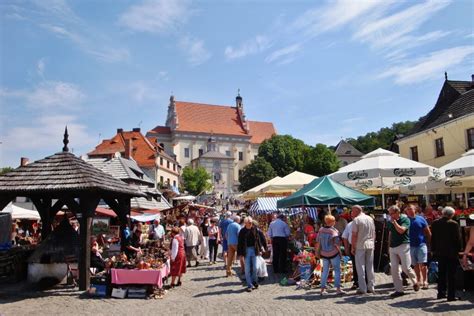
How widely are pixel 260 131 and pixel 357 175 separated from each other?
9679cm

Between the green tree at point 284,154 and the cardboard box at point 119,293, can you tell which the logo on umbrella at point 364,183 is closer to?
the cardboard box at point 119,293

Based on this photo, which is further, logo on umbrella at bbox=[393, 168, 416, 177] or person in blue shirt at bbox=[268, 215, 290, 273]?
person in blue shirt at bbox=[268, 215, 290, 273]

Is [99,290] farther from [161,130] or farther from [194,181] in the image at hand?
[161,130]

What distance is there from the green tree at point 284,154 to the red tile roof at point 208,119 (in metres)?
24.0

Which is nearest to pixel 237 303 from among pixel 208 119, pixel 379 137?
pixel 208 119

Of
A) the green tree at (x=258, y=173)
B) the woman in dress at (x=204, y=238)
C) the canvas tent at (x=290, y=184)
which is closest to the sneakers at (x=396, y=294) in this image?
the canvas tent at (x=290, y=184)

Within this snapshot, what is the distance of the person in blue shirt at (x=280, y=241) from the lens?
496 inches

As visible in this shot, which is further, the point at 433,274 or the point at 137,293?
the point at 433,274

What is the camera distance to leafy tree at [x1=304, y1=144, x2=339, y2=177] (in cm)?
7138

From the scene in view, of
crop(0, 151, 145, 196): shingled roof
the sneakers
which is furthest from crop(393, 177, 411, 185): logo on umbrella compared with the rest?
crop(0, 151, 145, 196): shingled roof

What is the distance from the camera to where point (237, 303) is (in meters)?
8.60

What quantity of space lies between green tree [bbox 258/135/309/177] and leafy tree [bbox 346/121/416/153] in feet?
82.3

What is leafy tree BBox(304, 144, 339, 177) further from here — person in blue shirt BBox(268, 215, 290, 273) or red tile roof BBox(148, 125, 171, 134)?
person in blue shirt BBox(268, 215, 290, 273)

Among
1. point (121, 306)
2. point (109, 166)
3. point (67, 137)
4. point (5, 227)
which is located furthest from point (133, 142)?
point (121, 306)
